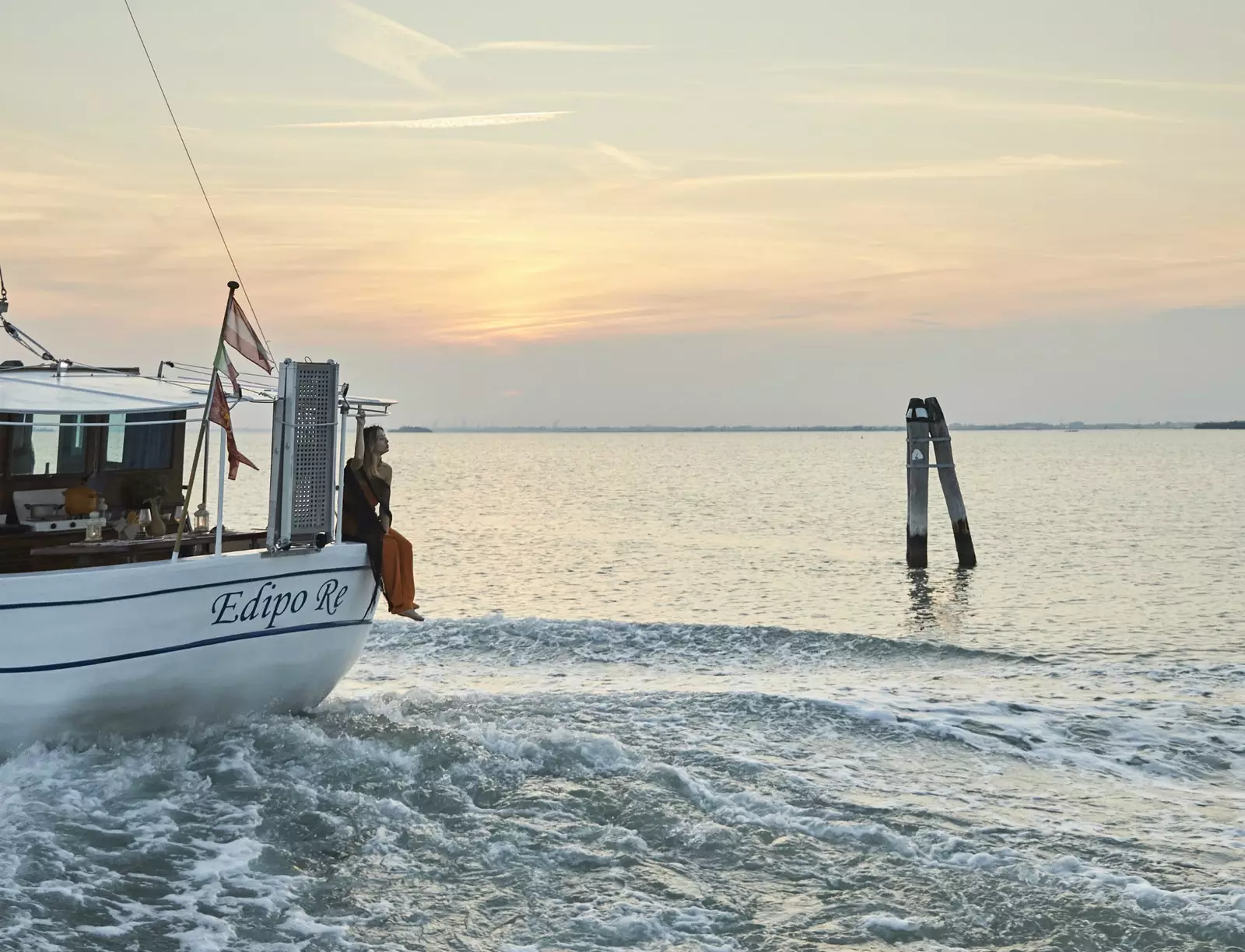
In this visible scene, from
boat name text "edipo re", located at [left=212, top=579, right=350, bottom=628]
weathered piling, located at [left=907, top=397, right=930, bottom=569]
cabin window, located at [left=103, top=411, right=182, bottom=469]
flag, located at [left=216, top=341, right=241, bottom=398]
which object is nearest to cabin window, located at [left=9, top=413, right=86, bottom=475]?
cabin window, located at [left=103, top=411, right=182, bottom=469]

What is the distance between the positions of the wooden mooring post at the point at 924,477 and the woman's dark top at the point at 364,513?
655 inches

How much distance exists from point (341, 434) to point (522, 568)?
16369 millimetres

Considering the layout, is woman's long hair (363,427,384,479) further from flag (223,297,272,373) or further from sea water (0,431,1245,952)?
sea water (0,431,1245,952)

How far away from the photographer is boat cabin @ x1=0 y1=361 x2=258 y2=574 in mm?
9781

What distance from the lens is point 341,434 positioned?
11148mm

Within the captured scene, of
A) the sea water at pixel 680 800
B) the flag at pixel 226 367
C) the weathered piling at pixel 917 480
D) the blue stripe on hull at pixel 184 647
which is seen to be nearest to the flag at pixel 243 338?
the flag at pixel 226 367

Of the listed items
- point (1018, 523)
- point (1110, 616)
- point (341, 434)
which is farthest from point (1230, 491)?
point (341, 434)

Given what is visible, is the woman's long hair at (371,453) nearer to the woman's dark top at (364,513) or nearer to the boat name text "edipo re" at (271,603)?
the woman's dark top at (364,513)

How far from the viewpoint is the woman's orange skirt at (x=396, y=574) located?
10.9m

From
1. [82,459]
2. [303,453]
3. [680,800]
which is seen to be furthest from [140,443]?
[680,800]

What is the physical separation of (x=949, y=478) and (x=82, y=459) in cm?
1947

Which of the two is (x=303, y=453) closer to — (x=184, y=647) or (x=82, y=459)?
(x=184, y=647)

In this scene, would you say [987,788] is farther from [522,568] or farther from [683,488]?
[683,488]

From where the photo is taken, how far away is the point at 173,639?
9406 mm
